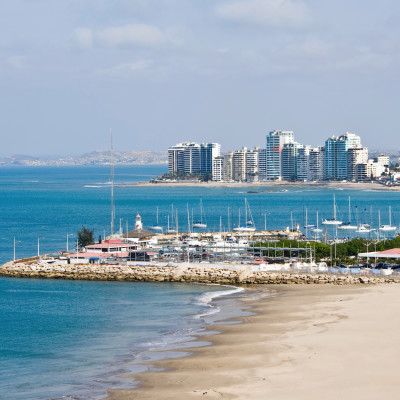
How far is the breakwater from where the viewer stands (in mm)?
32250

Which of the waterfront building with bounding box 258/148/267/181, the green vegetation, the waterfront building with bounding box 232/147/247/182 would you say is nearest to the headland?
the waterfront building with bounding box 232/147/247/182

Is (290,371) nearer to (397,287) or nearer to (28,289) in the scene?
(397,287)

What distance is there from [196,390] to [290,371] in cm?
219

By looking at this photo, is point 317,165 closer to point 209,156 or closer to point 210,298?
point 209,156

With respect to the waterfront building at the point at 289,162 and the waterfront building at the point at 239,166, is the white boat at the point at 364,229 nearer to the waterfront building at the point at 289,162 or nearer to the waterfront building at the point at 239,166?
the waterfront building at the point at 289,162

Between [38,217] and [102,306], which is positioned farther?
[38,217]

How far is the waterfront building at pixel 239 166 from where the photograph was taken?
186125mm

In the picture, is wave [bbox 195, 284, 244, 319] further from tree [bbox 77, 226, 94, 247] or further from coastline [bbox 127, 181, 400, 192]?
coastline [bbox 127, 181, 400, 192]

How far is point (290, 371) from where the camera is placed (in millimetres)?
17406

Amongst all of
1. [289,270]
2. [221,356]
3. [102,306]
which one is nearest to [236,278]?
[289,270]

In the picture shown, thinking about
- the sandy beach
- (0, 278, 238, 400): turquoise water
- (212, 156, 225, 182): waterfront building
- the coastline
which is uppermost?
(212, 156, 225, 182): waterfront building

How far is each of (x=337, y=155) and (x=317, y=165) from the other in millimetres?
4819

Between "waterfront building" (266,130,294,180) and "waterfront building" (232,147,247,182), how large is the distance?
5352mm

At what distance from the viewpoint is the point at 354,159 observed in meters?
171
